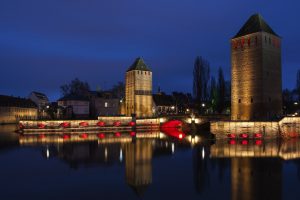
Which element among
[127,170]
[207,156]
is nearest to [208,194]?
[127,170]

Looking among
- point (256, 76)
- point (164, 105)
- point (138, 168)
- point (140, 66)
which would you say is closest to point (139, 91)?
point (140, 66)

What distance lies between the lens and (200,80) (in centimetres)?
4597

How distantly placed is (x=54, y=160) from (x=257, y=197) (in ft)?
41.0

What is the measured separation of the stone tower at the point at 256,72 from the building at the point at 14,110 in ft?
141

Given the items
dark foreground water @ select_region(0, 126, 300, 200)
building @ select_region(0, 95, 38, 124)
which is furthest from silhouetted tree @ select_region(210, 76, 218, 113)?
building @ select_region(0, 95, 38, 124)

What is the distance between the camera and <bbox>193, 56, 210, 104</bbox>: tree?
46.0 m

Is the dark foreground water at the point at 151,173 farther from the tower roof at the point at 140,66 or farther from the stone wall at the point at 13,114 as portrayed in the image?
the stone wall at the point at 13,114

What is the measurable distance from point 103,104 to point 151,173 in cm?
4633

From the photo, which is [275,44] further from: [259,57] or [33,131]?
[33,131]

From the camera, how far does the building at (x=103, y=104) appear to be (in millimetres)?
60750

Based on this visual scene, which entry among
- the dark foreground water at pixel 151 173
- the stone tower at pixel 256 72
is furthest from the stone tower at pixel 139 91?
the dark foreground water at pixel 151 173

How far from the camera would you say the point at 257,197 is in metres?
10.6

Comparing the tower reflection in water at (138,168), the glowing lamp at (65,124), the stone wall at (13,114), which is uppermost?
the stone wall at (13,114)

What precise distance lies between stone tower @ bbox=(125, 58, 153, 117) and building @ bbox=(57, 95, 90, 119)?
787 centimetres
